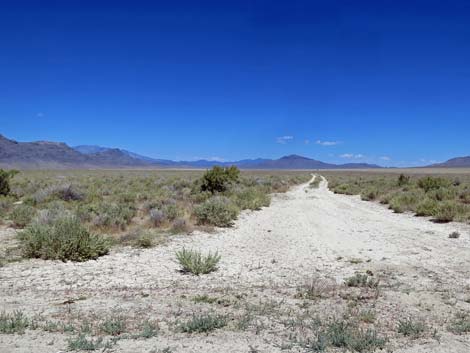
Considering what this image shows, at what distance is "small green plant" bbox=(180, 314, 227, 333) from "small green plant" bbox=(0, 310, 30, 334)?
6.63ft

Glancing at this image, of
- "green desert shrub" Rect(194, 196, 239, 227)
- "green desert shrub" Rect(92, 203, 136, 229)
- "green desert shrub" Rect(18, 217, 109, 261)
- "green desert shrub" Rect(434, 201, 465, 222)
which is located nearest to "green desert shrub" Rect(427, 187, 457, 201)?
"green desert shrub" Rect(434, 201, 465, 222)

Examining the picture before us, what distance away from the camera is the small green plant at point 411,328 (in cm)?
496

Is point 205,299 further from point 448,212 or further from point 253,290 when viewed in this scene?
point 448,212

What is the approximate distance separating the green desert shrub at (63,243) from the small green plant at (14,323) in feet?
11.2

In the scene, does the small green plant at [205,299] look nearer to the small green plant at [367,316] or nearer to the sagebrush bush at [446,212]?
the small green plant at [367,316]

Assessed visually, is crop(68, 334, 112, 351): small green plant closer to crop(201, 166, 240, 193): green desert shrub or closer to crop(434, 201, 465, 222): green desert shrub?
crop(434, 201, 465, 222): green desert shrub

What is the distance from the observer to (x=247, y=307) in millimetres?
5828

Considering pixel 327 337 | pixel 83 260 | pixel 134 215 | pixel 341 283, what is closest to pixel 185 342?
pixel 327 337

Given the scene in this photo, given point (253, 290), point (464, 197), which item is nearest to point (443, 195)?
point (464, 197)

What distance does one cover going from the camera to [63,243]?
8.79 metres

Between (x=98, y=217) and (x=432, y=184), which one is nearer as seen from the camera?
(x=98, y=217)

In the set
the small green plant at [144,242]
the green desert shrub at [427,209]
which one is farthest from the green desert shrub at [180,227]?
the green desert shrub at [427,209]

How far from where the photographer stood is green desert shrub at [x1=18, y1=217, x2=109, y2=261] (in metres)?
8.64

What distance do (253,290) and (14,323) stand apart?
3677mm
